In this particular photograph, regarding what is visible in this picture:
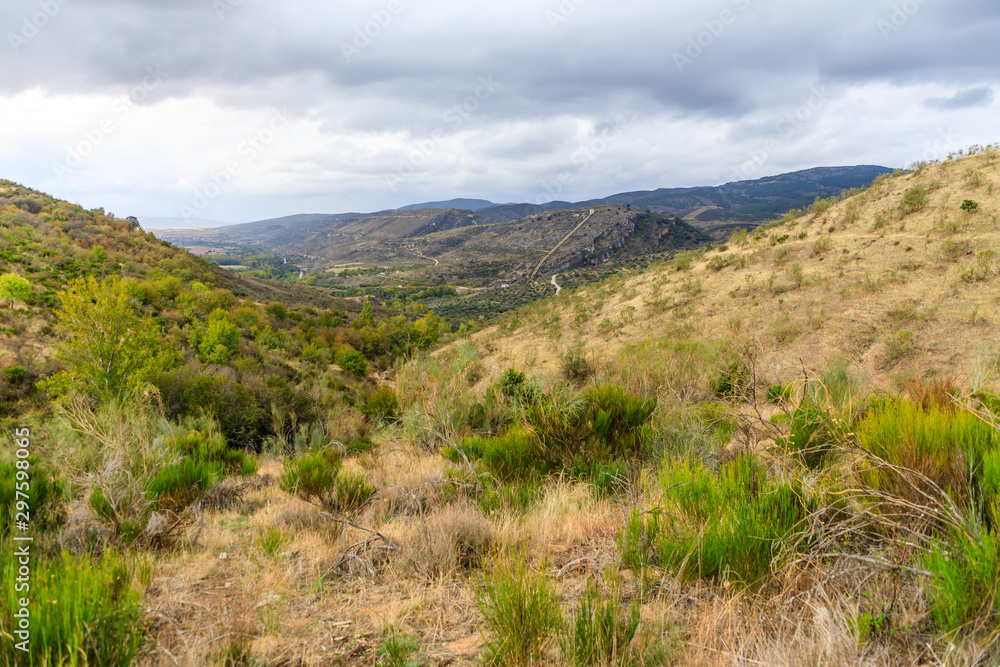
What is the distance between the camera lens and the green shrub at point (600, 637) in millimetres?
1729

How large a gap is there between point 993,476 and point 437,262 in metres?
127

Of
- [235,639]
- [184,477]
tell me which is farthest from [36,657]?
[184,477]

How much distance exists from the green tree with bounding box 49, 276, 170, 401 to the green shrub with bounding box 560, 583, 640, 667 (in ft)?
47.7

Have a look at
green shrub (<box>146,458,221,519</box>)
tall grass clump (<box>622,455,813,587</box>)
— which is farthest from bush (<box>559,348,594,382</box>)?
tall grass clump (<box>622,455,813,587</box>)

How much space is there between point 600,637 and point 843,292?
17.4m

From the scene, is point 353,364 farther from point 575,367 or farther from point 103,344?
point 575,367

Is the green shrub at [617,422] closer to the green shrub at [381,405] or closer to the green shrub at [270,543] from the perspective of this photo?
the green shrub at [270,543]

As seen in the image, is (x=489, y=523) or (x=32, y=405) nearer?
(x=489, y=523)

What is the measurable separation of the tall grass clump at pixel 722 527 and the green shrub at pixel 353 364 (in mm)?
32253

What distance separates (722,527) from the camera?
2.36 metres

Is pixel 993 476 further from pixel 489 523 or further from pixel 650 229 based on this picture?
pixel 650 229

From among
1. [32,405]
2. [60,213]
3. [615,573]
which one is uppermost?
[60,213]

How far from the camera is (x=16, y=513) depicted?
3.04 meters

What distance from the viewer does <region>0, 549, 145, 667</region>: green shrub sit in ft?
5.13
